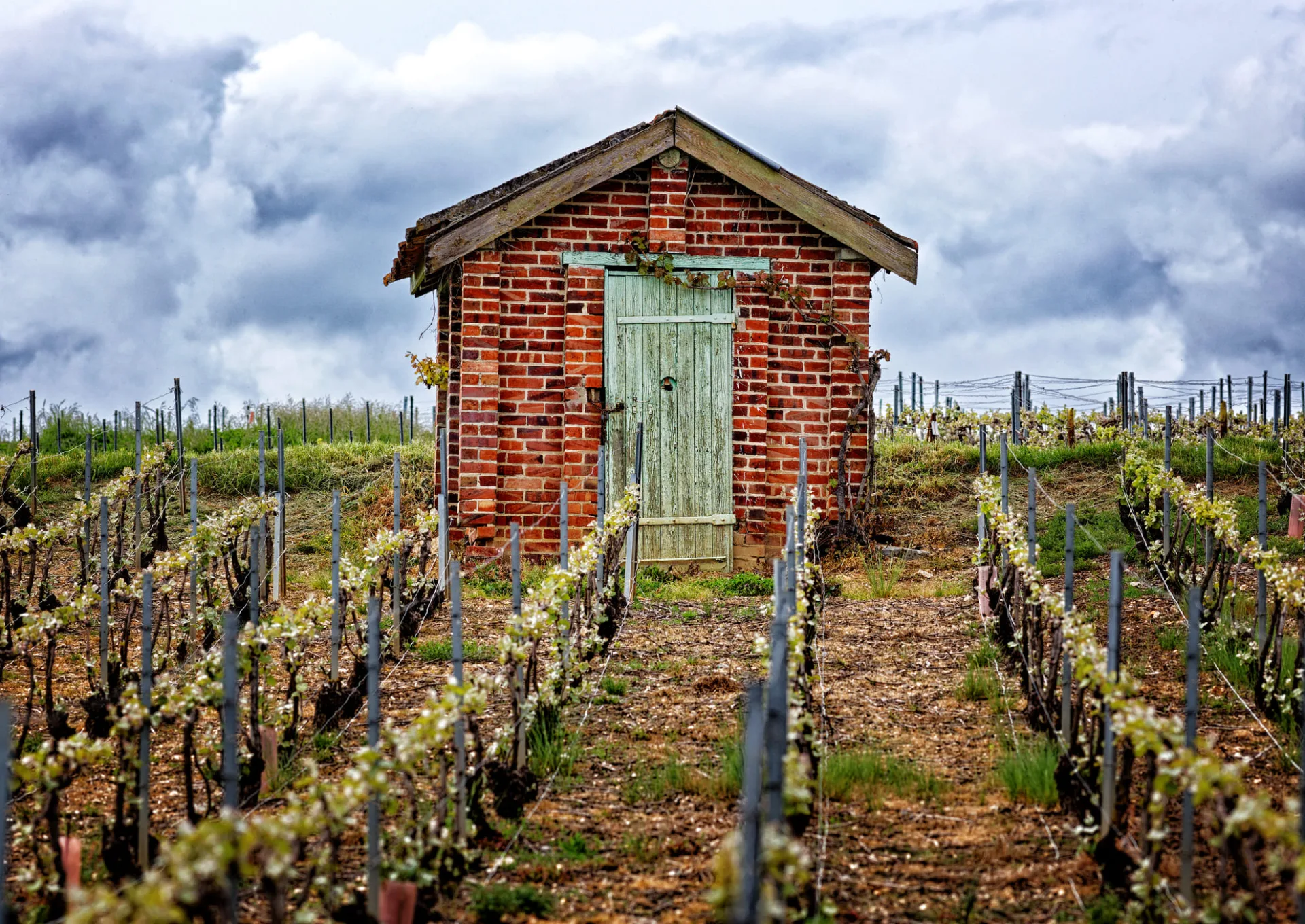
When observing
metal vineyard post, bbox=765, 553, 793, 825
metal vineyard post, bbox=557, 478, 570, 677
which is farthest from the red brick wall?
metal vineyard post, bbox=765, 553, 793, 825

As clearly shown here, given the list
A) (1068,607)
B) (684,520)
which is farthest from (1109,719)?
(684,520)

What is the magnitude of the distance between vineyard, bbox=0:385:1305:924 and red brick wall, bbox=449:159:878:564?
462 mm

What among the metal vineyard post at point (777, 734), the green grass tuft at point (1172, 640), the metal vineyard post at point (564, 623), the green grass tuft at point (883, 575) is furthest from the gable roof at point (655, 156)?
the metal vineyard post at point (777, 734)

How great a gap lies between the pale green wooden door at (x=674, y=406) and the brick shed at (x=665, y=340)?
0.01 m

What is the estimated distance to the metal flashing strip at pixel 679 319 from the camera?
10.6 m

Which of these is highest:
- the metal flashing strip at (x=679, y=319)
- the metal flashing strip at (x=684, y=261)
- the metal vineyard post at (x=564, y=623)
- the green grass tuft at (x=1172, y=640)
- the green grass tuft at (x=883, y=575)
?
the metal flashing strip at (x=684, y=261)

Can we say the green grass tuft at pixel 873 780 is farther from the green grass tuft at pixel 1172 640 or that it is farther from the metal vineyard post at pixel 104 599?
the metal vineyard post at pixel 104 599

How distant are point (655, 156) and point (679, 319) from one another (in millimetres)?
1415

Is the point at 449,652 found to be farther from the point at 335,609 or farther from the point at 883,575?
the point at 883,575

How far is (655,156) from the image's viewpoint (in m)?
10.5

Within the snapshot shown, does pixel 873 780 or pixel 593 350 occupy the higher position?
pixel 593 350

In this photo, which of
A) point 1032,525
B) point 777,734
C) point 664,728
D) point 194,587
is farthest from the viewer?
point 194,587

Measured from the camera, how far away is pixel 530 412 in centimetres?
1073

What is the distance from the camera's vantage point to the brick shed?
416 inches
